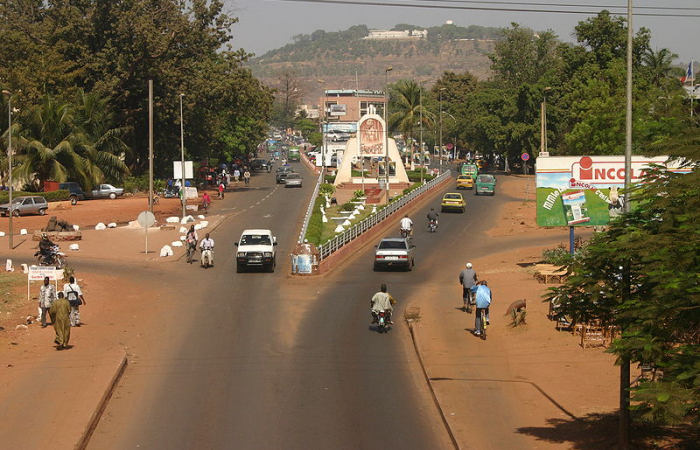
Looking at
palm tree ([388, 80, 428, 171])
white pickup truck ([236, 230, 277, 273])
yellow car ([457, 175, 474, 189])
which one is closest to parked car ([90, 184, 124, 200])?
yellow car ([457, 175, 474, 189])

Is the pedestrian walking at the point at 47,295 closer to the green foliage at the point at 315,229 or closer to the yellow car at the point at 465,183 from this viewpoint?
the green foliage at the point at 315,229

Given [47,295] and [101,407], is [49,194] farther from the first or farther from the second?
[101,407]

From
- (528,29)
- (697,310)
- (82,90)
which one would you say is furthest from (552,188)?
(528,29)

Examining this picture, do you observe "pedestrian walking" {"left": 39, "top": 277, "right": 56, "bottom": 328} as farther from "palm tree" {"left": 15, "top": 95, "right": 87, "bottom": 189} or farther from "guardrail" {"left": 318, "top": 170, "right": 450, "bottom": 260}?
"palm tree" {"left": 15, "top": 95, "right": 87, "bottom": 189}

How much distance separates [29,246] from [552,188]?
26710 millimetres

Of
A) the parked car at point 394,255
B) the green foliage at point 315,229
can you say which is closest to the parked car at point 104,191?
the green foliage at point 315,229

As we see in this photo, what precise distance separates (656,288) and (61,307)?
614 inches

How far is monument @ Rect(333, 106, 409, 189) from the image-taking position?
7612 cm

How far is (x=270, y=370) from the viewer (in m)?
21.0

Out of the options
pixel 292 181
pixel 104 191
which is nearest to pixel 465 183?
pixel 292 181

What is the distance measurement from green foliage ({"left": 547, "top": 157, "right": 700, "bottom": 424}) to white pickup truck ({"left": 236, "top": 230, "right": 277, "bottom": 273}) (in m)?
23.0

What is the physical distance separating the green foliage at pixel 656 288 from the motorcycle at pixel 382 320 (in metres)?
10.8

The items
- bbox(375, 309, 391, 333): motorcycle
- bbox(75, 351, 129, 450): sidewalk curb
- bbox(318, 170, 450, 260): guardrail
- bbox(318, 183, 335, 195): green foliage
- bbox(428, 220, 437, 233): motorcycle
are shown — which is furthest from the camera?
bbox(318, 183, 335, 195): green foliage

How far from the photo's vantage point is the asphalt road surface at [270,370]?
52.4ft
